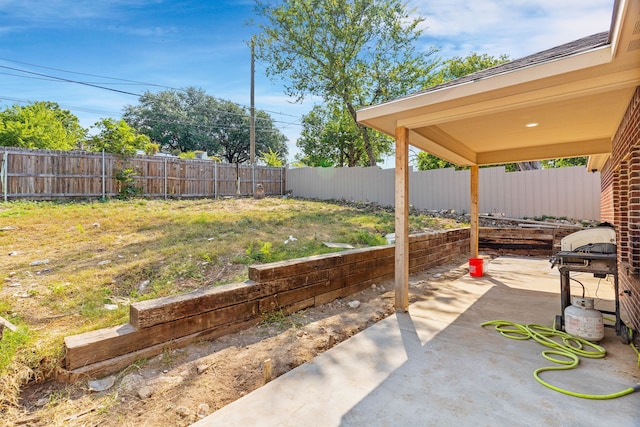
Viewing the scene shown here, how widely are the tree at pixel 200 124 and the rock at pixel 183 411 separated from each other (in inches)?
1023

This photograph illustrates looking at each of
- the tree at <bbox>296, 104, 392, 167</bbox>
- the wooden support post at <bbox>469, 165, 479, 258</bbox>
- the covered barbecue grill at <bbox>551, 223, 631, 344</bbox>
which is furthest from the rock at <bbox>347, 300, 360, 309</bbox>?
the tree at <bbox>296, 104, 392, 167</bbox>

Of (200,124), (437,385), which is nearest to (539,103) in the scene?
(437,385)

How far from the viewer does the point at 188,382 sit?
2.09 m

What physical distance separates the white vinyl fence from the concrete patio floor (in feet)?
21.2

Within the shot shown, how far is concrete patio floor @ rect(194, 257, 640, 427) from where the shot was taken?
1.75m

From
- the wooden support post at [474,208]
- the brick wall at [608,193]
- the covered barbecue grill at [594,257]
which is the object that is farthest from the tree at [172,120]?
the covered barbecue grill at [594,257]

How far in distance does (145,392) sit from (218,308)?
852 mm

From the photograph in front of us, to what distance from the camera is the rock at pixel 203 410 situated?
1.79 metres

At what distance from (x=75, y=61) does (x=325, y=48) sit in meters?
10.1

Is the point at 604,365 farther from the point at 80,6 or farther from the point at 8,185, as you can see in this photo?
the point at 8,185

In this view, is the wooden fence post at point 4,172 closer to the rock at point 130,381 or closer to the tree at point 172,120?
the rock at point 130,381

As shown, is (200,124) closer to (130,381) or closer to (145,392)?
(130,381)

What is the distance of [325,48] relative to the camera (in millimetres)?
12469

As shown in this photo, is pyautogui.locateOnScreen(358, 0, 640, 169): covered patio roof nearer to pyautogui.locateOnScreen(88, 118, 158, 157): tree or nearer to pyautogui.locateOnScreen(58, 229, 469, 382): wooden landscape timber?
pyautogui.locateOnScreen(58, 229, 469, 382): wooden landscape timber
